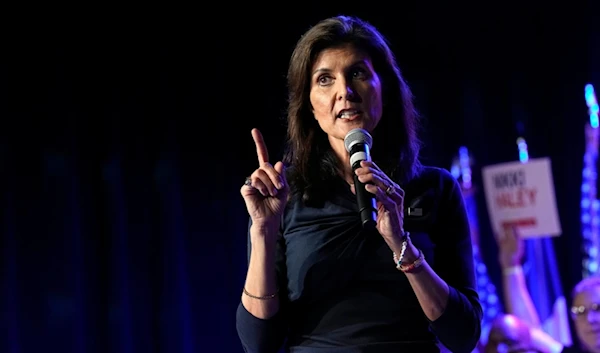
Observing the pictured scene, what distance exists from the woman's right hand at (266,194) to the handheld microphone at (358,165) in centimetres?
13

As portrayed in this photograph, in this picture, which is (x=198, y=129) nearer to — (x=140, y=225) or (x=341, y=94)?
(x=140, y=225)

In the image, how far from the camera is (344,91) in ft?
4.15

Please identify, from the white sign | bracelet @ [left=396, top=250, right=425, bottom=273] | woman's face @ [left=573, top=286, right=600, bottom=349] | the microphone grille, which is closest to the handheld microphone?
the microphone grille

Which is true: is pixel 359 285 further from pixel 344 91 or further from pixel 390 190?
pixel 344 91

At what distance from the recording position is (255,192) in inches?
47.1

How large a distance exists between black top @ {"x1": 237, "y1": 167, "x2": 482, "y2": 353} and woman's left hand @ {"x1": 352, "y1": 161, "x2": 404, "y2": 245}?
0.11m

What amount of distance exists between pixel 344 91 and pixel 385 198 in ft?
0.87

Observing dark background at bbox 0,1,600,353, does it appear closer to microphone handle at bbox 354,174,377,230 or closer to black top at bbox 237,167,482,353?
black top at bbox 237,167,482,353

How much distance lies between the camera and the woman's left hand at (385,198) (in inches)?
42.6

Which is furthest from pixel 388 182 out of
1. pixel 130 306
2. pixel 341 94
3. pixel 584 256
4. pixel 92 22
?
pixel 584 256

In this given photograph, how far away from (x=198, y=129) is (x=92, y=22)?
0.73 metres

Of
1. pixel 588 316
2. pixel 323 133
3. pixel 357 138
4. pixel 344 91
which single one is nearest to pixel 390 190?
pixel 357 138

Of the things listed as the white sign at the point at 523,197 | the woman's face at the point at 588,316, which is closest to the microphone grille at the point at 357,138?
the woman's face at the point at 588,316

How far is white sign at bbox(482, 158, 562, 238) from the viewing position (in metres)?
3.65
